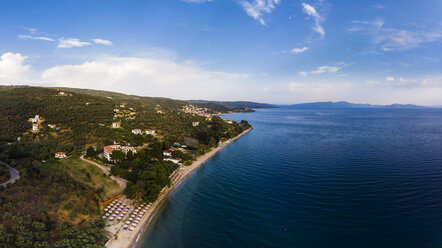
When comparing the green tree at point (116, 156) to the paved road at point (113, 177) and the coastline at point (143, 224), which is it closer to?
the paved road at point (113, 177)

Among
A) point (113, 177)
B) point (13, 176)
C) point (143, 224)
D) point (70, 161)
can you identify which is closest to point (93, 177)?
point (113, 177)

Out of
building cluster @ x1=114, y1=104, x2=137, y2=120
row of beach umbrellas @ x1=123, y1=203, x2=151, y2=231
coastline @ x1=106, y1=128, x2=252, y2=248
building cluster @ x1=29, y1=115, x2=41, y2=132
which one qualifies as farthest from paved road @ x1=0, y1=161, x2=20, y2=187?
building cluster @ x1=114, y1=104, x2=137, y2=120

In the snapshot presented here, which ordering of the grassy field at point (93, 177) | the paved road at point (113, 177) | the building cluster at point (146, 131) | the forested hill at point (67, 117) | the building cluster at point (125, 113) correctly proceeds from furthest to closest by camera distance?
the building cluster at point (125, 113) < the building cluster at point (146, 131) < the forested hill at point (67, 117) < the paved road at point (113, 177) < the grassy field at point (93, 177)

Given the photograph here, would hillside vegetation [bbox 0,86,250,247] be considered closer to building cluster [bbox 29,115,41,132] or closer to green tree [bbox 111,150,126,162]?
green tree [bbox 111,150,126,162]

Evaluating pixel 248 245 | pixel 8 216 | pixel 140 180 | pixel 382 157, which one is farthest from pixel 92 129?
pixel 382 157

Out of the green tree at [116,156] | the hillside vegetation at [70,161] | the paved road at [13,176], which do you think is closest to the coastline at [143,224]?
the hillside vegetation at [70,161]

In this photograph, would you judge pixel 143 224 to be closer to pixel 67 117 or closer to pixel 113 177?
pixel 113 177

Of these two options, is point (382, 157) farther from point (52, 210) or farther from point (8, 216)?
point (8, 216)

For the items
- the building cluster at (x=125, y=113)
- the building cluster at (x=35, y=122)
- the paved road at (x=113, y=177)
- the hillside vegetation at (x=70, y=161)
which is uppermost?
the building cluster at (x=125, y=113)
